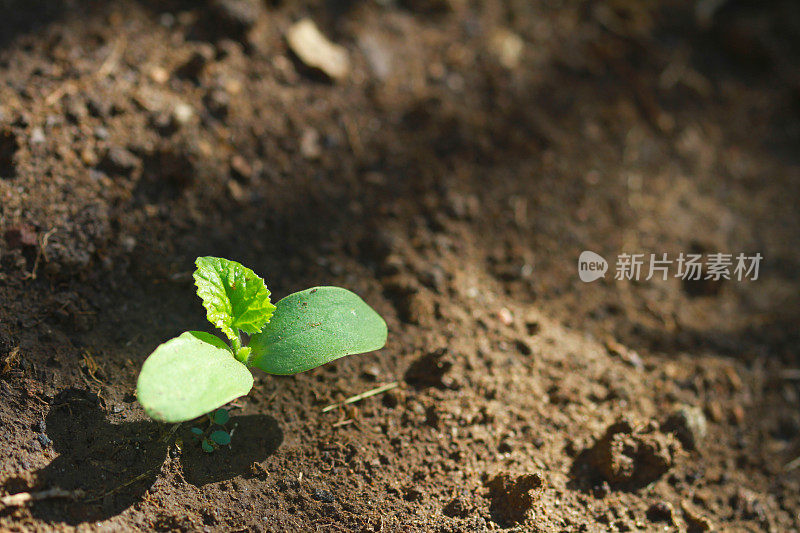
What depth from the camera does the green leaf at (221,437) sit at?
5.06 feet

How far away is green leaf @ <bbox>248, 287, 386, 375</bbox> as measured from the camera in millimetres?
1505

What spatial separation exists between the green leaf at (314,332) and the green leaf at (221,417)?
0.14 meters

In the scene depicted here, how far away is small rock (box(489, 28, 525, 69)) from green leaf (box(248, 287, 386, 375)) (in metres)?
1.58

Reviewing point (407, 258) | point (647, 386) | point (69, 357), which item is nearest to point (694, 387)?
point (647, 386)

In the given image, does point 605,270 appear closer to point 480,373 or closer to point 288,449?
point 480,373

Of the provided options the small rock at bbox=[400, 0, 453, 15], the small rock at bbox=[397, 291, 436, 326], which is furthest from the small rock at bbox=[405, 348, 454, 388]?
the small rock at bbox=[400, 0, 453, 15]

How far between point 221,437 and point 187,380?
28 cm

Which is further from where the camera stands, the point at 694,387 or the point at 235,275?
the point at 694,387

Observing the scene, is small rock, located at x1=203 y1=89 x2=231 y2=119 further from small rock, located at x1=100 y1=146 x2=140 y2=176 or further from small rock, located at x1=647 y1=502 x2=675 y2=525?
small rock, located at x1=647 y1=502 x2=675 y2=525

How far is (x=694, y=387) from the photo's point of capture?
205 cm

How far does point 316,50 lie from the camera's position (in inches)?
96.2

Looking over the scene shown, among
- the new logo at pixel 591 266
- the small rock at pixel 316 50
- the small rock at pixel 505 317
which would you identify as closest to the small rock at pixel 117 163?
the small rock at pixel 316 50

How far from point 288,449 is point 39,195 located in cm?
99

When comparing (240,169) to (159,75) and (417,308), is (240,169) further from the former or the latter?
(417,308)
